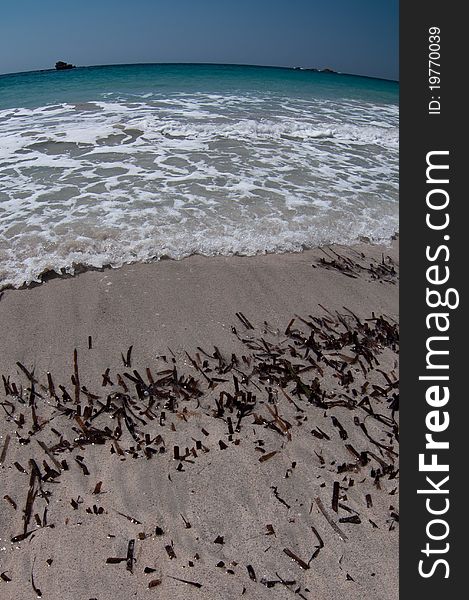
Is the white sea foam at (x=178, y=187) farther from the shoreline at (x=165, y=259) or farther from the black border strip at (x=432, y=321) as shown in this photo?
the black border strip at (x=432, y=321)

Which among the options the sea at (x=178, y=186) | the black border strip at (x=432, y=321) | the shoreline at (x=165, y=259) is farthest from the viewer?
the sea at (x=178, y=186)

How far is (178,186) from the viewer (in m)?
6.64

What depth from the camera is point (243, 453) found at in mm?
2828

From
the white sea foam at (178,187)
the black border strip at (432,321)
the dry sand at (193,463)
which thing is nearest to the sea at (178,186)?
the white sea foam at (178,187)

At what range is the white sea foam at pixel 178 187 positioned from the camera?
5.03m

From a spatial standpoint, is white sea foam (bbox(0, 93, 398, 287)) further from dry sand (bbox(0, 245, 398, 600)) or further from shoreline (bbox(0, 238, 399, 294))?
dry sand (bbox(0, 245, 398, 600))

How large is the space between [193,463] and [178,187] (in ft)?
15.1

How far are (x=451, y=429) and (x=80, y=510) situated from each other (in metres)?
1.90

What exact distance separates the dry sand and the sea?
0.89 meters

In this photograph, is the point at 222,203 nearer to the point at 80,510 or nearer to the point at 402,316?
the point at 402,316

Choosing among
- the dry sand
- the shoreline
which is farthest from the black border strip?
the shoreline

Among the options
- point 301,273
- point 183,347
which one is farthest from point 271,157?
point 183,347

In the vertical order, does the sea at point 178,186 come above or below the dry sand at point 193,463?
above

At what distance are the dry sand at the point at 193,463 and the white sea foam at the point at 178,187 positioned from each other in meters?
0.90
